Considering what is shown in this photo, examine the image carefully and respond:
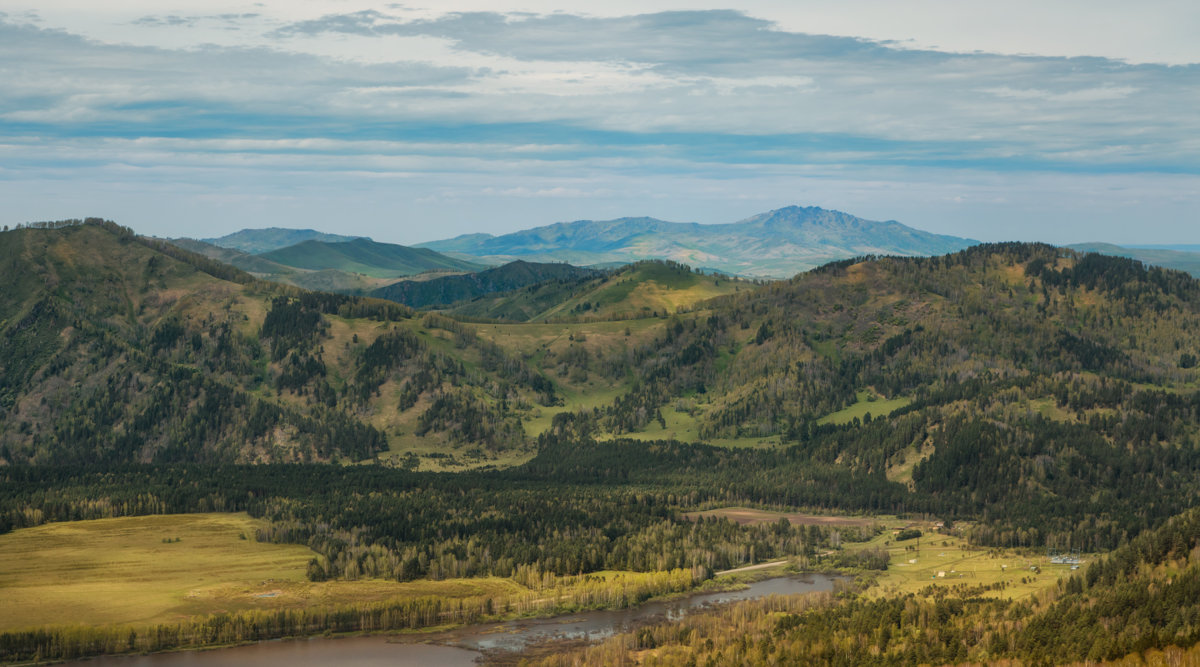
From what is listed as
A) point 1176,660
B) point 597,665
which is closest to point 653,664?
point 597,665

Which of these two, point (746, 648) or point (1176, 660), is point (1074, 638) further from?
point (746, 648)

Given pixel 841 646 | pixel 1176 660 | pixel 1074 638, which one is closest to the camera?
pixel 1176 660

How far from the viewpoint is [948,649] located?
7392 inches

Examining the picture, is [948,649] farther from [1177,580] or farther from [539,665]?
[539,665]

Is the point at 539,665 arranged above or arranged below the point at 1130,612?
below

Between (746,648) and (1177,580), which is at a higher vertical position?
(1177,580)

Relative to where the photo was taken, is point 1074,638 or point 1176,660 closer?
point 1176,660

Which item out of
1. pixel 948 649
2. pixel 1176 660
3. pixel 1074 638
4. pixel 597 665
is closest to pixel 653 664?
pixel 597 665

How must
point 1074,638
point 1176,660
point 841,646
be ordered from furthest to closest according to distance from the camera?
point 841,646, point 1074,638, point 1176,660

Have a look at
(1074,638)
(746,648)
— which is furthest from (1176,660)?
(746,648)

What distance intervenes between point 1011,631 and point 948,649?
10959mm

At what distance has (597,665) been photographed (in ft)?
651

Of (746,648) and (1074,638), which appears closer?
(1074,638)

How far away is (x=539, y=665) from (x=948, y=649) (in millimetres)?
68084
